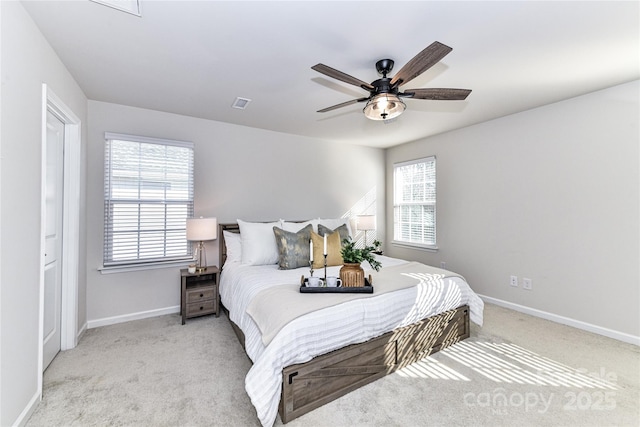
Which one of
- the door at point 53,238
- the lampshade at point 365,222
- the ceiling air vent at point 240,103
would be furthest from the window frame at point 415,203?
the door at point 53,238

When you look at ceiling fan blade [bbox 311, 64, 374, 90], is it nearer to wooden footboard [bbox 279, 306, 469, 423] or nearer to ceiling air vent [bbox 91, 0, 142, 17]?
ceiling air vent [bbox 91, 0, 142, 17]

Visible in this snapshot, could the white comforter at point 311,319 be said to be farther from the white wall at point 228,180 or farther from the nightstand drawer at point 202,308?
the white wall at point 228,180

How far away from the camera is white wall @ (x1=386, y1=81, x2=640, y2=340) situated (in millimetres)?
2736

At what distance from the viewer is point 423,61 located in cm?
173

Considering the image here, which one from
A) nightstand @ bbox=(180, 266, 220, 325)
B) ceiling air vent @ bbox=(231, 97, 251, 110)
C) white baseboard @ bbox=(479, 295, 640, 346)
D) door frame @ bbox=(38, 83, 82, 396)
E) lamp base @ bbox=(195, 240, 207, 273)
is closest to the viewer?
door frame @ bbox=(38, 83, 82, 396)

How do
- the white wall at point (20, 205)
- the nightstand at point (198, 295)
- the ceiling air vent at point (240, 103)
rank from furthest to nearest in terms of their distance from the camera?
1. the nightstand at point (198, 295)
2. the ceiling air vent at point (240, 103)
3. the white wall at point (20, 205)

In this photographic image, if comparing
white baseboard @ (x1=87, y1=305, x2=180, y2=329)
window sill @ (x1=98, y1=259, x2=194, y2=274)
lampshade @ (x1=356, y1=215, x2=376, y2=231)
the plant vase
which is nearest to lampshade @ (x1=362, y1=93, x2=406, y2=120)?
the plant vase

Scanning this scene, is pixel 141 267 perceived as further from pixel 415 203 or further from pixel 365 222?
pixel 415 203

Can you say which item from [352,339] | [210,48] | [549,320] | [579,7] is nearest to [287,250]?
[352,339]

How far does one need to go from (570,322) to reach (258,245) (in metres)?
3.64

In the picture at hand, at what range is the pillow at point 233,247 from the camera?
11.1ft

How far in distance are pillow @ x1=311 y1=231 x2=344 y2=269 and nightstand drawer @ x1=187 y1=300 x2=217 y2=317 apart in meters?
1.37

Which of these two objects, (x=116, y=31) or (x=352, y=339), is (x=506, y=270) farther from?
(x=116, y=31)

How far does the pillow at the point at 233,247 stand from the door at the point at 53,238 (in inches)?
61.2
